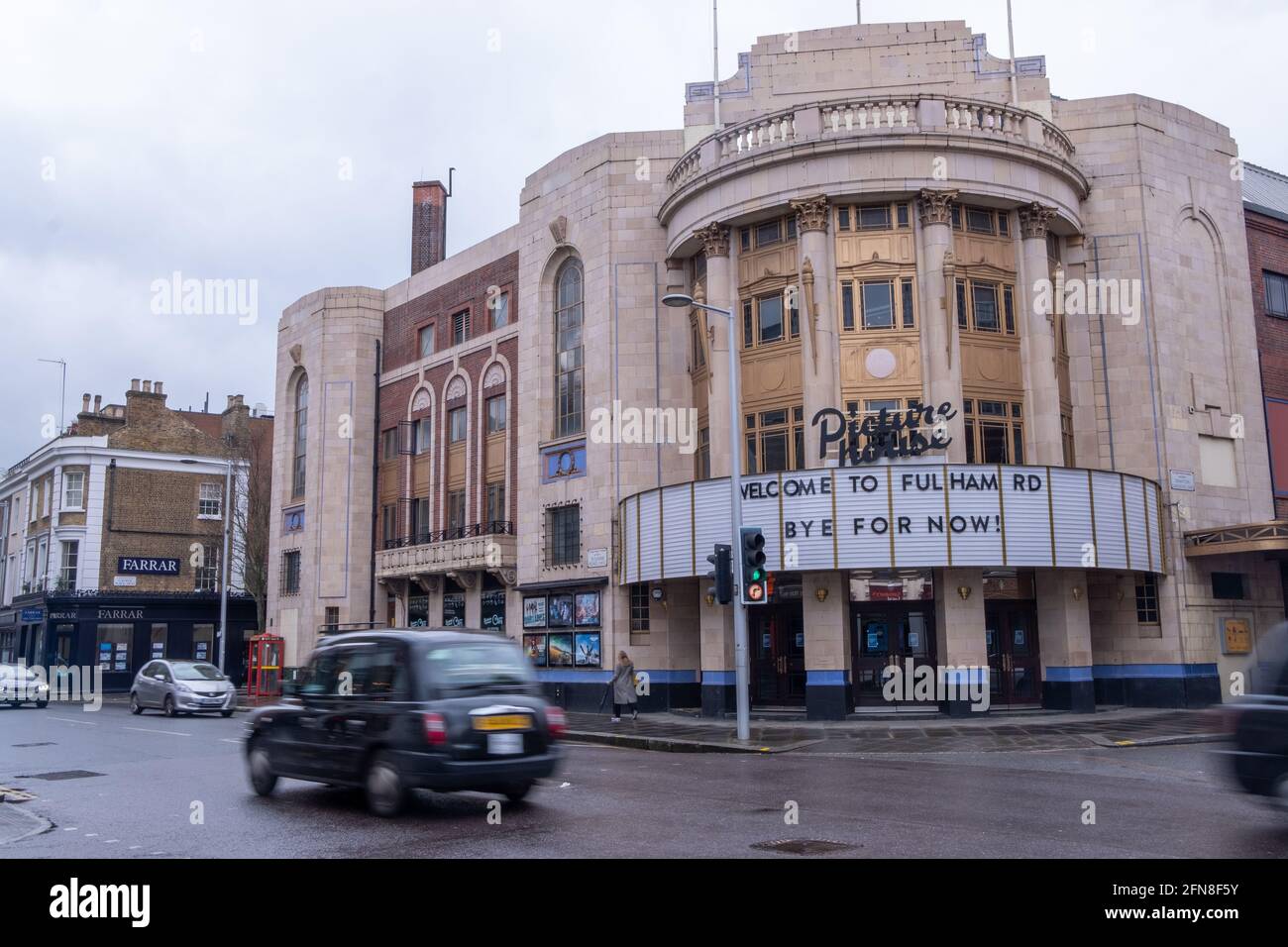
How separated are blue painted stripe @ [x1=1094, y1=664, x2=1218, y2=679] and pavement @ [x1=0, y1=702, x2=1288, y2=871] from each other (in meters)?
9.22

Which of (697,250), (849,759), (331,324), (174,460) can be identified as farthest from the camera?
(174,460)

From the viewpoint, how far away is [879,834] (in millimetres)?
10383

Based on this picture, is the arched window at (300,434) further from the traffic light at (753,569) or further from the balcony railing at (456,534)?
the traffic light at (753,569)

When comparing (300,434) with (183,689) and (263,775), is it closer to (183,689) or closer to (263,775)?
(183,689)

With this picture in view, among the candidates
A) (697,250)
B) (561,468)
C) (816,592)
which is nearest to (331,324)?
(561,468)

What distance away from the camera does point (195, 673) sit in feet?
105

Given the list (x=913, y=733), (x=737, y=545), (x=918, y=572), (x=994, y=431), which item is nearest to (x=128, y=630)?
(x=737, y=545)

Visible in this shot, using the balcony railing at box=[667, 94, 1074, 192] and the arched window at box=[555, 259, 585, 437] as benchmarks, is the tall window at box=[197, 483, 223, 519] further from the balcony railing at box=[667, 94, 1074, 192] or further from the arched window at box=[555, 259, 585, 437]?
the balcony railing at box=[667, 94, 1074, 192]

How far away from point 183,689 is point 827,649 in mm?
17667

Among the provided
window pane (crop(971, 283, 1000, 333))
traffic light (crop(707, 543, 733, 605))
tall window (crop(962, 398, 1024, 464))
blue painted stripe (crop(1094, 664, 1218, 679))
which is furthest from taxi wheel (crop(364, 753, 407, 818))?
blue painted stripe (crop(1094, 664, 1218, 679))

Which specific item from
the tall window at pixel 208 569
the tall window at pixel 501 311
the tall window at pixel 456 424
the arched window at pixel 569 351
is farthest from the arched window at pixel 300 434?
the arched window at pixel 569 351

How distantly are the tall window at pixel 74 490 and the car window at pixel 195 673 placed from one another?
27344mm
